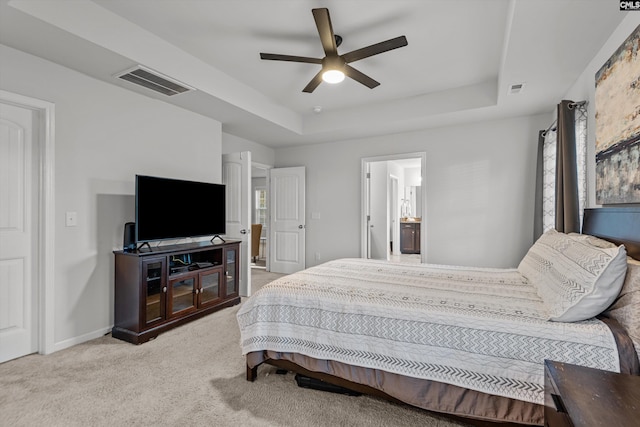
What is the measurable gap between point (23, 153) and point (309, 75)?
2.69 m

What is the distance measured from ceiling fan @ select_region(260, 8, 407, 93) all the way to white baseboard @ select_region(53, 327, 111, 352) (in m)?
2.92

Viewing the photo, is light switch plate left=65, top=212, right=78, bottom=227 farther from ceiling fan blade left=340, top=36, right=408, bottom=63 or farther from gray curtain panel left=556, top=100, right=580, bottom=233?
gray curtain panel left=556, top=100, right=580, bottom=233

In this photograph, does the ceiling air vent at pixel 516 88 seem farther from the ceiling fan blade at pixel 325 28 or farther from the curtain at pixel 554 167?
the ceiling fan blade at pixel 325 28

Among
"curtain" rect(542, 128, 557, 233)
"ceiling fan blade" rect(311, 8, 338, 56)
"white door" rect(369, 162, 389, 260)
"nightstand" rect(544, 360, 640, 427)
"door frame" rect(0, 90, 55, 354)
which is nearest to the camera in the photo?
"nightstand" rect(544, 360, 640, 427)

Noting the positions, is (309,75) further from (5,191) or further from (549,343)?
(549,343)

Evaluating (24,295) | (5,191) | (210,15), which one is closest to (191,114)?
(210,15)

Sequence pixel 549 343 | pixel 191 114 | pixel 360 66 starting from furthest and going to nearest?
pixel 191 114 → pixel 360 66 → pixel 549 343

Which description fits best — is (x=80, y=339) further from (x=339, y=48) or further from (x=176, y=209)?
(x=339, y=48)

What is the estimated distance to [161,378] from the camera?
2.14 meters

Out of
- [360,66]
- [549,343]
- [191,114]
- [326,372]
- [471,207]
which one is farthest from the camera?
[471,207]

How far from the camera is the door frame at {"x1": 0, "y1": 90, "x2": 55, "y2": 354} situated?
2498mm

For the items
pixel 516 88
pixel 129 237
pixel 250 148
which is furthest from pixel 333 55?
pixel 250 148

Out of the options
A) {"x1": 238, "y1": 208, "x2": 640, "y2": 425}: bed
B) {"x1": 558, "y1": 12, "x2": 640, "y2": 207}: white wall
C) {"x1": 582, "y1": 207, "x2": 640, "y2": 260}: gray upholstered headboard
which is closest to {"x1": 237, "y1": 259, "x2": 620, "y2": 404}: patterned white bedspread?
{"x1": 238, "y1": 208, "x2": 640, "y2": 425}: bed

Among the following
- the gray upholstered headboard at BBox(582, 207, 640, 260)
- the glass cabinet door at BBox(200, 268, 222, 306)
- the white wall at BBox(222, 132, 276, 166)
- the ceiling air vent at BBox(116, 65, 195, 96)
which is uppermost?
the ceiling air vent at BBox(116, 65, 195, 96)
